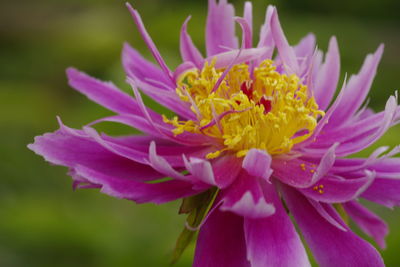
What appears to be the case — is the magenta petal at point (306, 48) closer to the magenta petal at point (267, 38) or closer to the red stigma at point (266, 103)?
the magenta petal at point (267, 38)

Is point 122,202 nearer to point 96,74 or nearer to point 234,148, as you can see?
point 234,148

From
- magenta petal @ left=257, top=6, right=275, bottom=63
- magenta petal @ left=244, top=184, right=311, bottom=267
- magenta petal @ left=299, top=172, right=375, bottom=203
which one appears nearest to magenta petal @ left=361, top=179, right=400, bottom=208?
magenta petal @ left=299, top=172, right=375, bottom=203

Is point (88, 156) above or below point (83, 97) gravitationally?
above

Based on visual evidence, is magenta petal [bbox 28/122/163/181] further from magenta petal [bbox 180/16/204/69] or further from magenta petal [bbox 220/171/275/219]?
magenta petal [bbox 180/16/204/69]

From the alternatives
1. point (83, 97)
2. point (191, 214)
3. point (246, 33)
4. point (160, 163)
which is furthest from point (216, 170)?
point (83, 97)

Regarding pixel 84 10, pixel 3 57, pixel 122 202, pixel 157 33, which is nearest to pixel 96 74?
pixel 157 33

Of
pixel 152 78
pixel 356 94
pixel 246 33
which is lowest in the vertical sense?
pixel 152 78

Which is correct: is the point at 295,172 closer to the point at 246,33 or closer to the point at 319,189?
the point at 319,189

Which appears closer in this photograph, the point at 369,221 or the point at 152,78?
the point at 369,221
